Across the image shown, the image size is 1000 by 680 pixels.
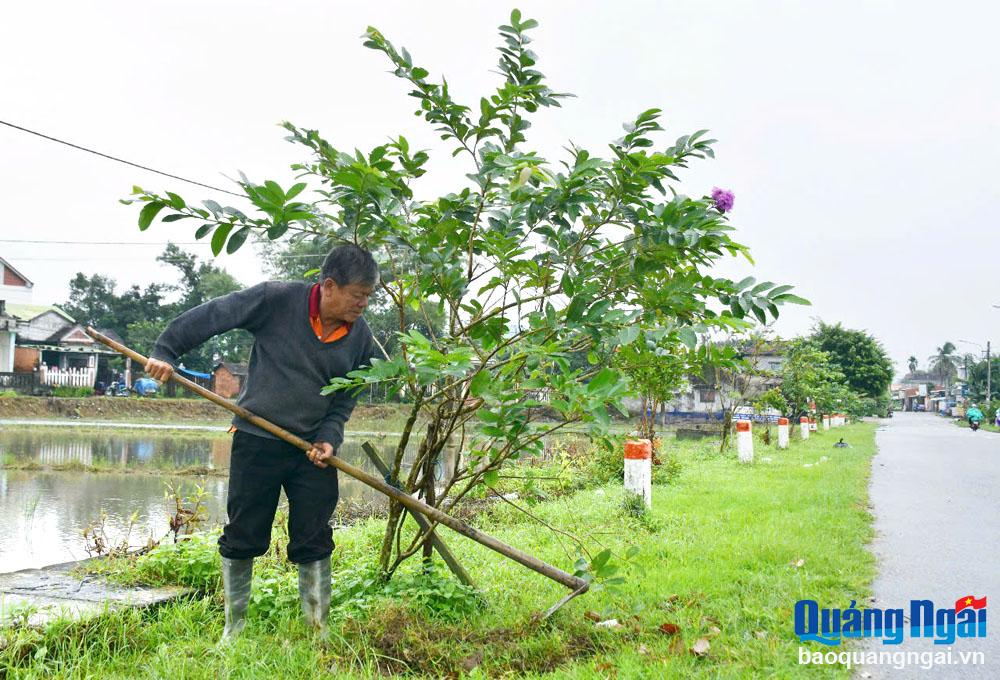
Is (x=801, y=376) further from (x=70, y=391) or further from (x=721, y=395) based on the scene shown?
(x=70, y=391)

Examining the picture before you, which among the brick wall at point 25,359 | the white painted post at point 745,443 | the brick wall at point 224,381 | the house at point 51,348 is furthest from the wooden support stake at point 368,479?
the brick wall at point 224,381

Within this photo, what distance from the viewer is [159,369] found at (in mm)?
3180

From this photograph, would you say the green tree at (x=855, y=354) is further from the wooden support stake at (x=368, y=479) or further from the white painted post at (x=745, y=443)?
the wooden support stake at (x=368, y=479)

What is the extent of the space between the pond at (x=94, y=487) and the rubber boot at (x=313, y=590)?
5.61ft

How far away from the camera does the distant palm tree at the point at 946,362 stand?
10475 cm

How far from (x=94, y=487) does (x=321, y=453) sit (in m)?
9.83

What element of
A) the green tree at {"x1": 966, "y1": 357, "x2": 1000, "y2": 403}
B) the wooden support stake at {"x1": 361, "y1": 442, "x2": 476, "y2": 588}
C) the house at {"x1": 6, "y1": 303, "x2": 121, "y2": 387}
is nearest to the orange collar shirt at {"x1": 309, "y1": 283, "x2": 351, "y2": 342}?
the wooden support stake at {"x1": 361, "y1": 442, "x2": 476, "y2": 588}

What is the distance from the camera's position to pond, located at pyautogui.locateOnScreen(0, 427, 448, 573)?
707 cm

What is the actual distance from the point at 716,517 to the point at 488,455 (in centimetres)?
340

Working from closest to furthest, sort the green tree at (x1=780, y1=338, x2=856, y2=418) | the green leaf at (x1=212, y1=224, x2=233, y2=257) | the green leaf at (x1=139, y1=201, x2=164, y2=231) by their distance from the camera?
the green leaf at (x1=139, y1=201, x2=164, y2=231), the green leaf at (x1=212, y1=224, x2=233, y2=257), the green tree at (x1=780, y1=338, x2=856, y2=418)

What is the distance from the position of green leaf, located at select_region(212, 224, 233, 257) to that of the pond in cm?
240

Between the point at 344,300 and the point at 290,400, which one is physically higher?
the point at 344,300

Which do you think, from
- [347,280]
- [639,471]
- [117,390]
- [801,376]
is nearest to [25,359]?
[117,390]

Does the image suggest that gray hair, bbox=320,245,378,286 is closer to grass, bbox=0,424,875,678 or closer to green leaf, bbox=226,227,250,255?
green leaf, bbox=226,227,250,255
